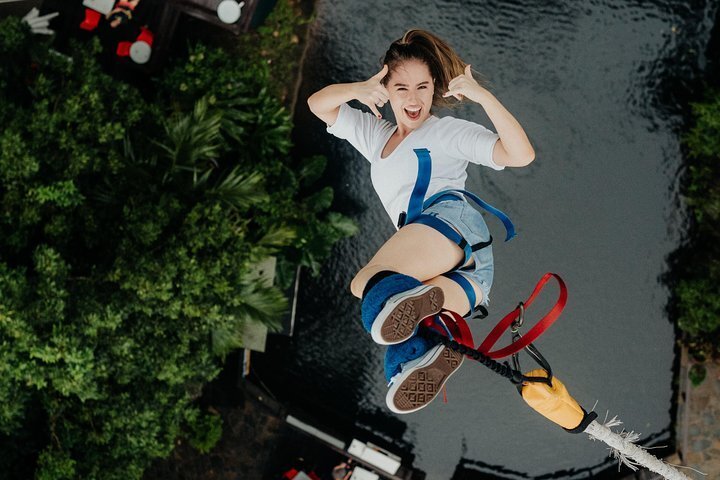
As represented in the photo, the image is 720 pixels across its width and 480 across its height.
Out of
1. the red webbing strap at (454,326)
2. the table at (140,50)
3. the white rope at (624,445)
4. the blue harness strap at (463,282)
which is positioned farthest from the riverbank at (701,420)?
the table at (140,50)

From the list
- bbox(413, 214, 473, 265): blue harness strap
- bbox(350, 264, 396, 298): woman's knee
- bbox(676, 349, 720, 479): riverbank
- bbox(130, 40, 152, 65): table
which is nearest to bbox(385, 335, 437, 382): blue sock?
bbox(350, 264, 396, 298): woman's knee

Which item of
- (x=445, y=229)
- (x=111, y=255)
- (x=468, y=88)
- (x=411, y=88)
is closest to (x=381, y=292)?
(x=445, y=229)

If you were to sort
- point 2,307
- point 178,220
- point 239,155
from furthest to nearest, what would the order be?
point 239,155, point 178,220, point 2,307

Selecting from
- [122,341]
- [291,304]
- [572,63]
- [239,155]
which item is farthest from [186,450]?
[572,63]

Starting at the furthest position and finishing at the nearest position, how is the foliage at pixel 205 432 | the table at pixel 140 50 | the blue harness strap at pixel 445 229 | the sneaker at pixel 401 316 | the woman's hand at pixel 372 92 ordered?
the foliage at pixel 205 432 < the table at pixel 140 50 < the blue harness strap at pixel 445 229 < the woman's hand at pixel 372 92 < the sneaker at pixel 401 316

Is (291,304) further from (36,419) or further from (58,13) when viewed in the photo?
(58,13)

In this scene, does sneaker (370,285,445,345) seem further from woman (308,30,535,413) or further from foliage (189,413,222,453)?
foliage (189,413,222,453)

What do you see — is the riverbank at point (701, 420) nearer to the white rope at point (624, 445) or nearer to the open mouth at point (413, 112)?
the white rope at point (624, 445)
